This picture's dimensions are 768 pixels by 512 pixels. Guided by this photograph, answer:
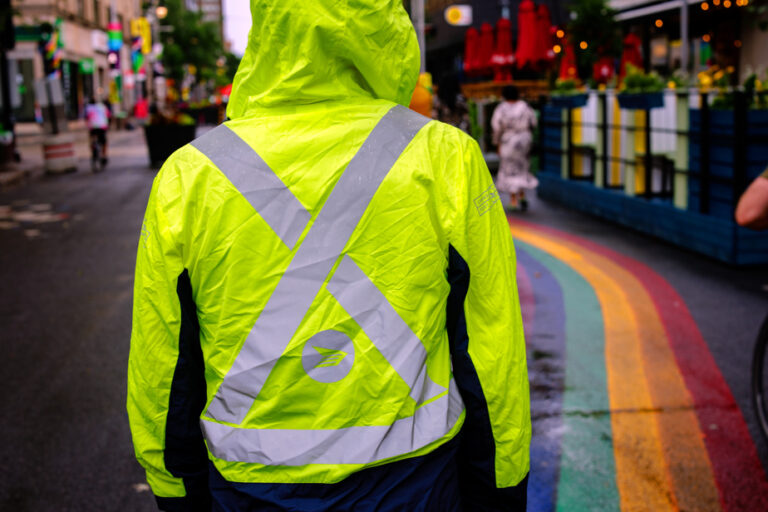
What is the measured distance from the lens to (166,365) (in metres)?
1.88

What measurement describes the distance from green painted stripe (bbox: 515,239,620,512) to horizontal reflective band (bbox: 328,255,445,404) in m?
2.21

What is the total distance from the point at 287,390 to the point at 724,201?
7.90 metres

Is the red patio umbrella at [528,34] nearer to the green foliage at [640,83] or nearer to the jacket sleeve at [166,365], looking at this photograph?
the green foliage at [640,83]

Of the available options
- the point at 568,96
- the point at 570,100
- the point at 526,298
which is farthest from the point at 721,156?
the point at 568,96

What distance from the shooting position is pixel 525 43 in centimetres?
1939

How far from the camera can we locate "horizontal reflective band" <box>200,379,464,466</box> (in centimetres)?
174

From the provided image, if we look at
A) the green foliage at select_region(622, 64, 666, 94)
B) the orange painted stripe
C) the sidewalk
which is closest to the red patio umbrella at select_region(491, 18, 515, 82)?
the green foliage at select_region(622, 64, 666, 94)

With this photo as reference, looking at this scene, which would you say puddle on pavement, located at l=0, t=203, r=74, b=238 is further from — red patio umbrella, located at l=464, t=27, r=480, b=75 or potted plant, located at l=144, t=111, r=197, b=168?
red patio umbrella, located at l=464, t=27, r=480, b=75

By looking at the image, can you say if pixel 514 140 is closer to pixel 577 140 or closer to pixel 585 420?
pixel 577 140

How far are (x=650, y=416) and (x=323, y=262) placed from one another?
343 cm

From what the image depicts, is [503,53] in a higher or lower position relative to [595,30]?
Answer: lower

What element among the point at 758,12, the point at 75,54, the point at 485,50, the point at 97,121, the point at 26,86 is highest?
the point at 75,54

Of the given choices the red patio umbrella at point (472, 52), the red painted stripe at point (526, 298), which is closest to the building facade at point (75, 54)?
the red patio umbrella at point (472, 52)

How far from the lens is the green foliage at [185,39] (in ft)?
237
